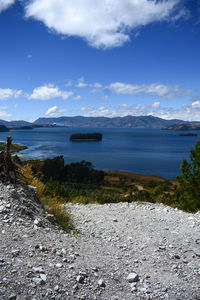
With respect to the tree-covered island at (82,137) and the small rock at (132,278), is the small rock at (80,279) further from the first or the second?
the tree-covered island at (82,137)

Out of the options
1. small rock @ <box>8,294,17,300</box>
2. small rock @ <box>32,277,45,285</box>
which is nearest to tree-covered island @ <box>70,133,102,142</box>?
small rock @ <box>32,277,45,285</box>

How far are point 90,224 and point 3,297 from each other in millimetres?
4737

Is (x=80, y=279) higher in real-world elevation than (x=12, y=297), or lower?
lower

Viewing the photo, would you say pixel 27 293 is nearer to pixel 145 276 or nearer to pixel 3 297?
pixel 3 297

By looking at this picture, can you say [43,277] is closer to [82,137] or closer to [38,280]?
[38,280]

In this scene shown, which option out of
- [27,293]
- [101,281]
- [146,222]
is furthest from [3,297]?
[146,222]

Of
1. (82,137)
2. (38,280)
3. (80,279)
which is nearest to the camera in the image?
(38,280)

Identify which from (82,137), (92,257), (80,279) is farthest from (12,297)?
(82,137)

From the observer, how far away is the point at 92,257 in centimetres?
539

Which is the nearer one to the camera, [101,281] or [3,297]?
[3,297]

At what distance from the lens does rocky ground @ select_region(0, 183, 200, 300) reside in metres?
3.99

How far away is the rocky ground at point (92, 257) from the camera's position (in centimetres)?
399

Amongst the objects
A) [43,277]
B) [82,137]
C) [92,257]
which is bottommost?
[92,257]

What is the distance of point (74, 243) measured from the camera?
6.02m
